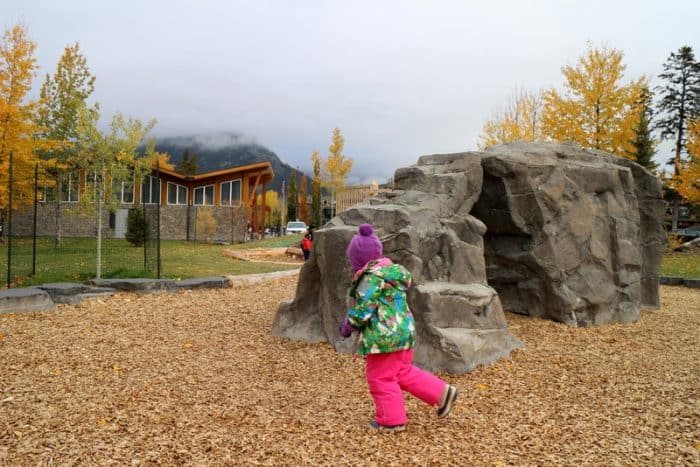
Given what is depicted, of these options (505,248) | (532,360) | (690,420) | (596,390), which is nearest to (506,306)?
(505,248)

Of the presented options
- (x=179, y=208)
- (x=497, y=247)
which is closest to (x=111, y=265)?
(x=497, y=247)

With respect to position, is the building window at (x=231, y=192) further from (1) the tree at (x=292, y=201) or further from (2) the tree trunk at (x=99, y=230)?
(2) the tree trunk at (x=99, y=230)

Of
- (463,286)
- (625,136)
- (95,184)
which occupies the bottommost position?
(463,286)

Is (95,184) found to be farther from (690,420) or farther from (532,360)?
(690,420)

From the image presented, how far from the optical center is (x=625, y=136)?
21.6m

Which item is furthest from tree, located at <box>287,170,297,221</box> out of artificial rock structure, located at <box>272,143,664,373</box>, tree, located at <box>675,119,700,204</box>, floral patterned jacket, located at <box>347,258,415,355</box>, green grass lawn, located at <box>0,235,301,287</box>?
floral patterned jacket, located at <box>347,258,415,355</box>

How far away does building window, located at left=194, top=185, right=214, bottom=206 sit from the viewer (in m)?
35.7


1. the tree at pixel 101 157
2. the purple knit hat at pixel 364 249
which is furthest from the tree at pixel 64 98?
the purple knit hat at pixel 364 249

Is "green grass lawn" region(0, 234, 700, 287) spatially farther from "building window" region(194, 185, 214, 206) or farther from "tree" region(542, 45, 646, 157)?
"building window" region(194, 185, 214, 206)

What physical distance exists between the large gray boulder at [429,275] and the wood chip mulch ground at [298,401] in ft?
0.98

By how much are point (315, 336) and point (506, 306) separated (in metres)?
3.77

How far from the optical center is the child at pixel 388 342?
14.2 feet

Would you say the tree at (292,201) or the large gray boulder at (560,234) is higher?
the tree at (292,201)

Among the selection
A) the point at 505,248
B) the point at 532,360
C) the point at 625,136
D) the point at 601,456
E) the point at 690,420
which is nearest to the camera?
the point at 601,456
